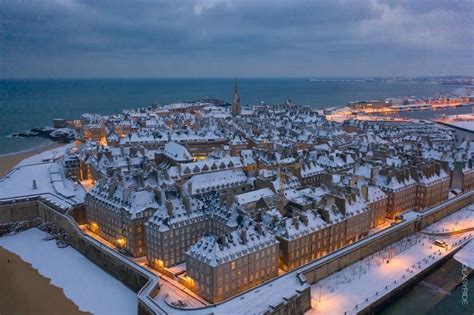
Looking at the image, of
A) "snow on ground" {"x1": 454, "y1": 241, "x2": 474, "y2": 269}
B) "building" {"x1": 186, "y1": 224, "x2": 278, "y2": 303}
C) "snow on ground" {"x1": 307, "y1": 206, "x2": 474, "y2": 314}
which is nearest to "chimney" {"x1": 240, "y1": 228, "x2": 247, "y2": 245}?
"building" {"x1": 186, "y1": 224, "x2": 278, "y2": 303}

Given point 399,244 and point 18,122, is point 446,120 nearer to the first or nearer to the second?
point 399,244

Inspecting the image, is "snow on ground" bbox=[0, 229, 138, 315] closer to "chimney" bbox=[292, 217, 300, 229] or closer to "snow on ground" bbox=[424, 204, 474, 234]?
"chimney" bbox=[292, 217, 300, 229]

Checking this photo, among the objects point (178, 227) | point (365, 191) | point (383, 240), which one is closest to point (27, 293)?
point (178, 227)

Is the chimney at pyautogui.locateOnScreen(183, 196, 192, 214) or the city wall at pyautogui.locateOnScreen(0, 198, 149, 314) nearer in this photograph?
the city wall at pyautogui.locateOnScreen(0, 198, 149, 314)

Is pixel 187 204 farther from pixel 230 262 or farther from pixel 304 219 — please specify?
pixel 304 219

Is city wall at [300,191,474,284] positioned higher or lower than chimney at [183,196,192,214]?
lower

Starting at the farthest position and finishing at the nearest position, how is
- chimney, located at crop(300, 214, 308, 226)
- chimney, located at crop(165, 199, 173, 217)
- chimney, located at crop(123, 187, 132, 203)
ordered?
chimney, located at crop(123, 187, 132, 203) < chimney, located at crop(300, 214, 308, 226) < chimney, located at crop(165, 199, 173, 217)

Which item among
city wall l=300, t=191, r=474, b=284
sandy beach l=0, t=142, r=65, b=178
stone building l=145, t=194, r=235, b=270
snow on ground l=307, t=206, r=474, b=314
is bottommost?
snow on ground l=307, t=206, r=474, b=314
